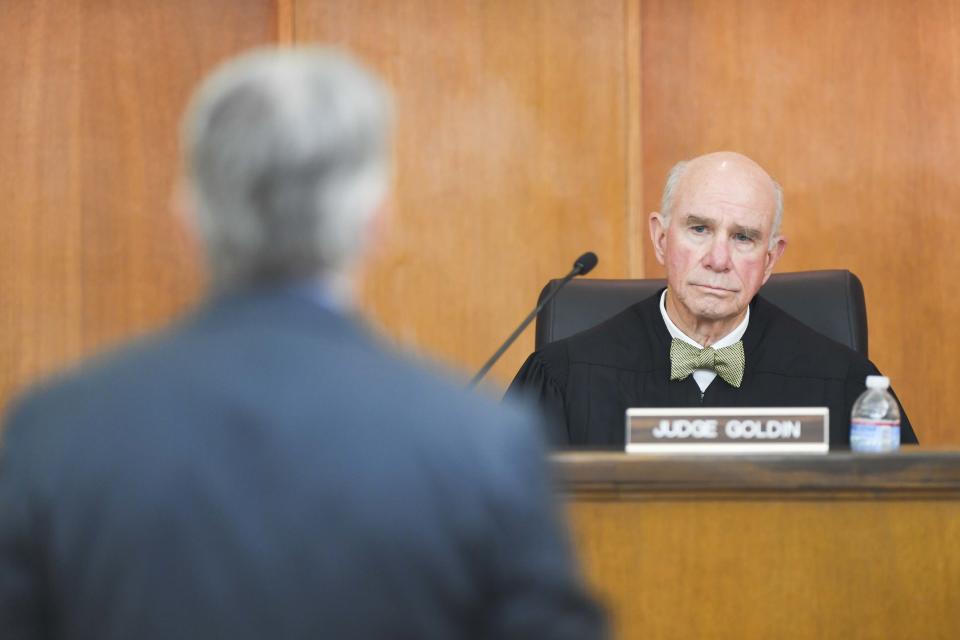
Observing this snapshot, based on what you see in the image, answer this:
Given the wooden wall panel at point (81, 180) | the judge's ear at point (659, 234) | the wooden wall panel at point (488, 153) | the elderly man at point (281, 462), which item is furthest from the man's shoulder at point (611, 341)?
the elderly man at point (281, 462)

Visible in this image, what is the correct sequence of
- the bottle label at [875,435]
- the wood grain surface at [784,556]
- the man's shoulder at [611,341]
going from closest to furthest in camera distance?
the wood grain surface at [784,556]
the bottle label at [875,435]
the man's shoulder at [611,341]

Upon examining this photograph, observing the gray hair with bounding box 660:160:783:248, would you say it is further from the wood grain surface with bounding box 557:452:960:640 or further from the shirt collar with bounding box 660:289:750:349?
the wood grain surface with bounding box 557:452:960:640

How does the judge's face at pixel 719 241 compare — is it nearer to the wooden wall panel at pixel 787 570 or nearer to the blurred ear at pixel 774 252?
the blurred ear at pixel 774 252

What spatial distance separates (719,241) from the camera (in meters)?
3.11

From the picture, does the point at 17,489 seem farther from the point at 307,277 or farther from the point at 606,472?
the point at 606,472

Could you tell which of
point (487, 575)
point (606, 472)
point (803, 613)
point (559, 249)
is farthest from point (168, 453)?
point (559, 249)

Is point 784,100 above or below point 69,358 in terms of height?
above

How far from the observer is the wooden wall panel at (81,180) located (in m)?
4.56

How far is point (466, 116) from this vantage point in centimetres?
458

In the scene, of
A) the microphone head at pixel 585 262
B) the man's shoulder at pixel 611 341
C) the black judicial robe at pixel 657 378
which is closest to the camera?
the microphone head at pixel 585 262

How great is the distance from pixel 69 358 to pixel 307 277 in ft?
12.3

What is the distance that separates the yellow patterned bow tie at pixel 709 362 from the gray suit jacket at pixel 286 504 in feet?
7.00

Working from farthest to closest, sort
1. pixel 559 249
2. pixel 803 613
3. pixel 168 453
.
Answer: pixel 559 249 → pixel 803 613 → pixel 168 453

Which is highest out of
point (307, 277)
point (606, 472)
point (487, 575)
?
point (307, 277)
